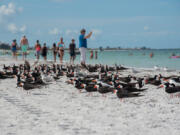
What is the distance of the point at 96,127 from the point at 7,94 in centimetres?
547

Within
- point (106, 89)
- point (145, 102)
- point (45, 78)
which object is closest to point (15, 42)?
point (45, 78)

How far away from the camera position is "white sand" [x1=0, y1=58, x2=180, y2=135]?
212 inches

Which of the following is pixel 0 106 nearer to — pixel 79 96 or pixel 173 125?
pixel 79 96

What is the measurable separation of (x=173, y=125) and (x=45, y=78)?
874 cm

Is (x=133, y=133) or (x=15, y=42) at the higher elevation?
(x=15, y=42)

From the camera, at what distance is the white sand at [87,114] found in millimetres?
5375

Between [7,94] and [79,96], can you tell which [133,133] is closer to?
[79,96]

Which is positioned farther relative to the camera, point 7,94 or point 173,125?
point 7,94

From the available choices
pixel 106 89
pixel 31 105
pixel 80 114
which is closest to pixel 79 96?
pixel 106 89

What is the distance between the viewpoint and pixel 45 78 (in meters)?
13.2

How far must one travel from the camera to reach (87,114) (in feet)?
22.2

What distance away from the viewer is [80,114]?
267 inches

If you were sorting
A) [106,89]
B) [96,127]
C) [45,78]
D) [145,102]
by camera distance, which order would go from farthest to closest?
[45,78], [106,89], [145,102], [96,127]

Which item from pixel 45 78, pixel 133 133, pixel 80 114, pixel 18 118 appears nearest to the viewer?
pixel 133 133
